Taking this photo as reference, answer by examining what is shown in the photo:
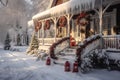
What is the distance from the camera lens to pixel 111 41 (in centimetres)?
1634

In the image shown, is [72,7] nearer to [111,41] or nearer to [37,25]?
[111,41]

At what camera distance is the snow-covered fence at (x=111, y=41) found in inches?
625

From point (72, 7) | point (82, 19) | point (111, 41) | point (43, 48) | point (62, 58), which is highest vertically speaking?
point (72, 7)

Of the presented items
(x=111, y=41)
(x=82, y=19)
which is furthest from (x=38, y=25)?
(x=111, y=41)

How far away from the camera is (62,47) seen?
20453 millimetres

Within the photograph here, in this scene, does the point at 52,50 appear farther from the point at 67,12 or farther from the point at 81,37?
the point at 81,37

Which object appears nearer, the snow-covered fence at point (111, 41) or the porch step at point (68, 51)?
the snow-covered fence at point (111, 41)

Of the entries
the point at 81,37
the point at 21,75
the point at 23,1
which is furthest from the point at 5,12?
the point at 21,75

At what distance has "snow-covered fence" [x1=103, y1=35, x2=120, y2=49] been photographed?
15880 millimetres

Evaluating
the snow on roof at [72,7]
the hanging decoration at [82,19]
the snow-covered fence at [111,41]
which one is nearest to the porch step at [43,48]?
the snow on roof at [72,7]

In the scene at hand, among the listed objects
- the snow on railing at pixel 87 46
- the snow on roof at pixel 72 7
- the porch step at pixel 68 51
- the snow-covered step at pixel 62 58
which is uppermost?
the snow on roof at pixel 72 7

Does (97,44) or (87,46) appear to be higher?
(97,44)

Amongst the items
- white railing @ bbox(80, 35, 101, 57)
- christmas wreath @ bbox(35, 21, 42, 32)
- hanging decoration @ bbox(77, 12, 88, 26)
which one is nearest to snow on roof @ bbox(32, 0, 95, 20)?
hanging decoration @ bbox(77, 12, 88, 26)

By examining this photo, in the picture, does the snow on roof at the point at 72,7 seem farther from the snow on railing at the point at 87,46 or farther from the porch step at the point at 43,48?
the porch step at the point at 43,48
